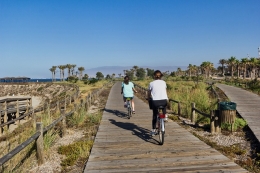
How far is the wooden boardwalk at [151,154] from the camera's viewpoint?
535cm

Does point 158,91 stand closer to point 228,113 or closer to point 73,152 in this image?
point 73,152

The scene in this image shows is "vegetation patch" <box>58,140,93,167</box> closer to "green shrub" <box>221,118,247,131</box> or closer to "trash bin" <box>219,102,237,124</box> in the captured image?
"trash bin" <box>219,102,237,124</box>

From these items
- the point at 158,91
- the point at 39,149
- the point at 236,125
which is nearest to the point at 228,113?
the point at 236,125

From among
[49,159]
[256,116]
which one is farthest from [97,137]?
[256,116]

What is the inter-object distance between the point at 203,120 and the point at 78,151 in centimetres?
609

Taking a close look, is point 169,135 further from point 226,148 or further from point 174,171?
point 174,171

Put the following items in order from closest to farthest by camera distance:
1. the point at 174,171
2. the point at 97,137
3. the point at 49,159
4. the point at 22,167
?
the point at 174,171
the point at 22,167
the point at 49,159
the point at 97,137

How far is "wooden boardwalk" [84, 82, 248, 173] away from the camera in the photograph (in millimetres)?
5348

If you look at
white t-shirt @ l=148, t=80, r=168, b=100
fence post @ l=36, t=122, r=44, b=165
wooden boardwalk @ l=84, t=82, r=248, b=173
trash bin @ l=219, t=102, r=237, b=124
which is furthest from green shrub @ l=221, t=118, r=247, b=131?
fence post @ l=36, t=122, r=44, b=165

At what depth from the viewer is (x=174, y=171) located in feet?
16.8

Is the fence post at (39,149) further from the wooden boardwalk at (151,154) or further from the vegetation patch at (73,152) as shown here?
the wooden boardwalk at (151,154)

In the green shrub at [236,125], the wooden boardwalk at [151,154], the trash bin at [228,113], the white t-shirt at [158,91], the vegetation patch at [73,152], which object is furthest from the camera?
the green shrub at [236,125]

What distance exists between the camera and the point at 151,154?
6.25 m

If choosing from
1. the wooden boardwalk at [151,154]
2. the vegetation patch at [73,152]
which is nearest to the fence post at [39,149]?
the vegetation patch at [73,152]
